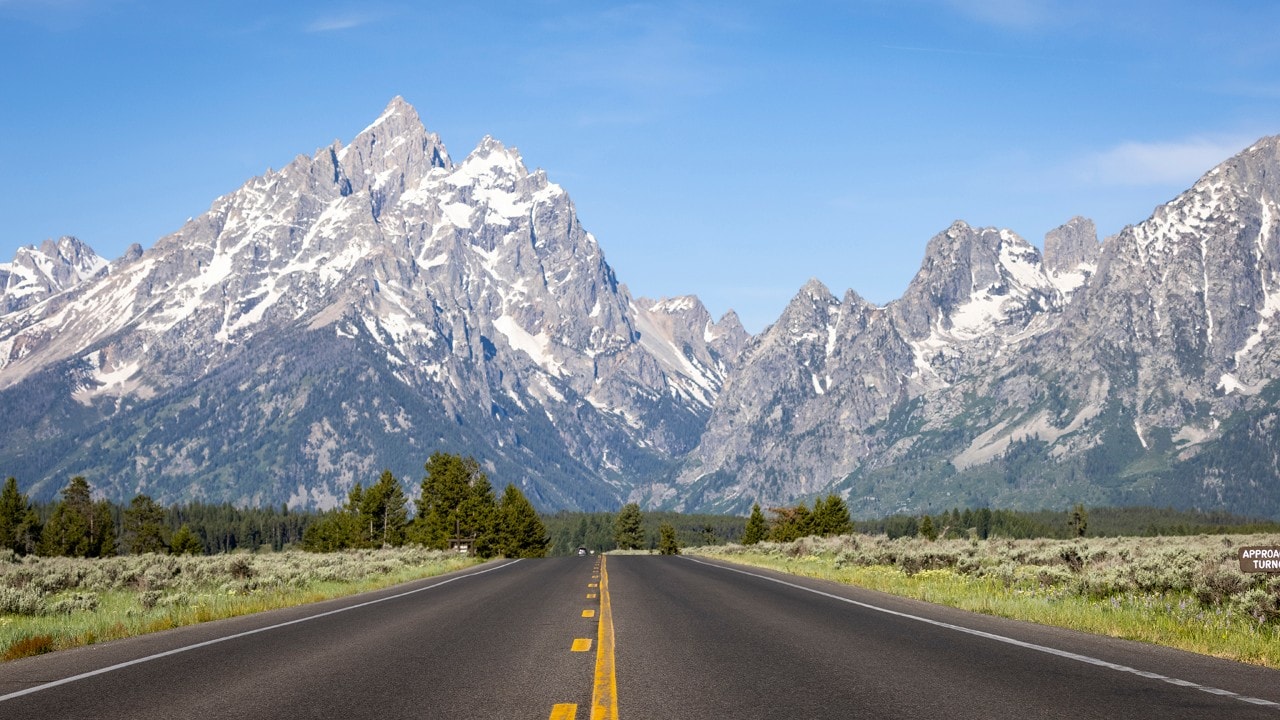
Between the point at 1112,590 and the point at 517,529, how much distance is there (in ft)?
291

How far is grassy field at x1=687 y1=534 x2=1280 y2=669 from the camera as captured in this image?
57.6 ft

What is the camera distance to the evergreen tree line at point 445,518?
314 ft

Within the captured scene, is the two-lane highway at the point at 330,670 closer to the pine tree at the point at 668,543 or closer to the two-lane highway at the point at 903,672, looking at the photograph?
the two-lane highway at the point at 903,672

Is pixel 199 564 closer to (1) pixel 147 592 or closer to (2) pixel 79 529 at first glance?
(1) pixel 147 592

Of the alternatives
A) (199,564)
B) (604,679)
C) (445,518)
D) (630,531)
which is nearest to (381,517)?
(445,518)

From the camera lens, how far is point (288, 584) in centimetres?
3553

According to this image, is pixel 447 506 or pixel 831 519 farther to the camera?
pixel 831 519

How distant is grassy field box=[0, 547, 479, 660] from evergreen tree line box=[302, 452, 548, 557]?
43877 millimetres

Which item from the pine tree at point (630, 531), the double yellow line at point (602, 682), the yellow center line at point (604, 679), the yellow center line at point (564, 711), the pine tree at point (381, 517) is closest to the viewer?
the yellow center line at point (564, 711)

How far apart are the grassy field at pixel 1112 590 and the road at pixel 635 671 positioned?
1061mm

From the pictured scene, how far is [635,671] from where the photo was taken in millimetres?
14156

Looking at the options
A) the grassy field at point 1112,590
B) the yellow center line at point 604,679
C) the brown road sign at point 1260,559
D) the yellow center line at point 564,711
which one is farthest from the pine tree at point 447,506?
the yellow center line at point 564,711

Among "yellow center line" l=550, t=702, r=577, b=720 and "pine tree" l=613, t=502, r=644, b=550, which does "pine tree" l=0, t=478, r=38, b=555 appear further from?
"yellow center line" l=550, t=702, r=577, b=720

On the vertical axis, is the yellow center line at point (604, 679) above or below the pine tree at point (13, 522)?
below
